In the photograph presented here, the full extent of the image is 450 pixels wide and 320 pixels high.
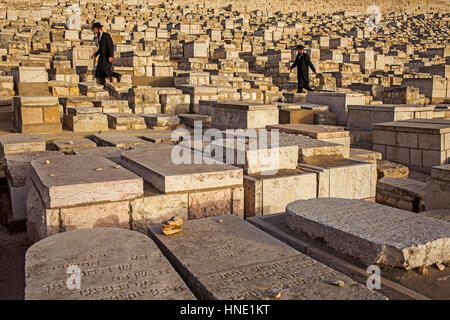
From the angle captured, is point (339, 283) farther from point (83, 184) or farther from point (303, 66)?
point (303, 66)

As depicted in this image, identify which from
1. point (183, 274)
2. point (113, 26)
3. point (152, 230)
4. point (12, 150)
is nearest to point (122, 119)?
point (12, 150)

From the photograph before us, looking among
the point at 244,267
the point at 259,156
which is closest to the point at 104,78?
the point at 259,156

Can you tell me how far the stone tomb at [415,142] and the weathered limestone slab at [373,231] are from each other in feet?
12.1

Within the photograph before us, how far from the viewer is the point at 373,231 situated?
2617 millimetres

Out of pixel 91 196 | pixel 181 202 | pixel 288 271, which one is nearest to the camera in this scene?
pixel 288 271

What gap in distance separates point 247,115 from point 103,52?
14.9 ft

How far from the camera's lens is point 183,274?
7.95 feet

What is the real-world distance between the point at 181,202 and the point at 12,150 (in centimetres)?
285

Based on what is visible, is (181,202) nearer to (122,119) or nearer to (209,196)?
(209,196)

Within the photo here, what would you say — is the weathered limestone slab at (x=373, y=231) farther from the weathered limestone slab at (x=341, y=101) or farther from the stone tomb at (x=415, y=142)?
the weathered limestone slab at (x=341, y=101)

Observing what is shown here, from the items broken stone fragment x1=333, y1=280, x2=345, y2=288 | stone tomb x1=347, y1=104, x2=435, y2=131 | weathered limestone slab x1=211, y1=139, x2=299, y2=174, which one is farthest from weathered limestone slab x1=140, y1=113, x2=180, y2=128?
broken stone fragment x1=333, y1=280, x2=345, y2=288

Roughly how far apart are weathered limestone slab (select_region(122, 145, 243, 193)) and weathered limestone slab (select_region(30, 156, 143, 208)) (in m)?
0.23

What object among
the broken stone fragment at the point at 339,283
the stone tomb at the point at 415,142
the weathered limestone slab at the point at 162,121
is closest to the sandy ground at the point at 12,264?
the broken stone fragment at the point at 339,283

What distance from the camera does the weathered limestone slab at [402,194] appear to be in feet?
16.2
